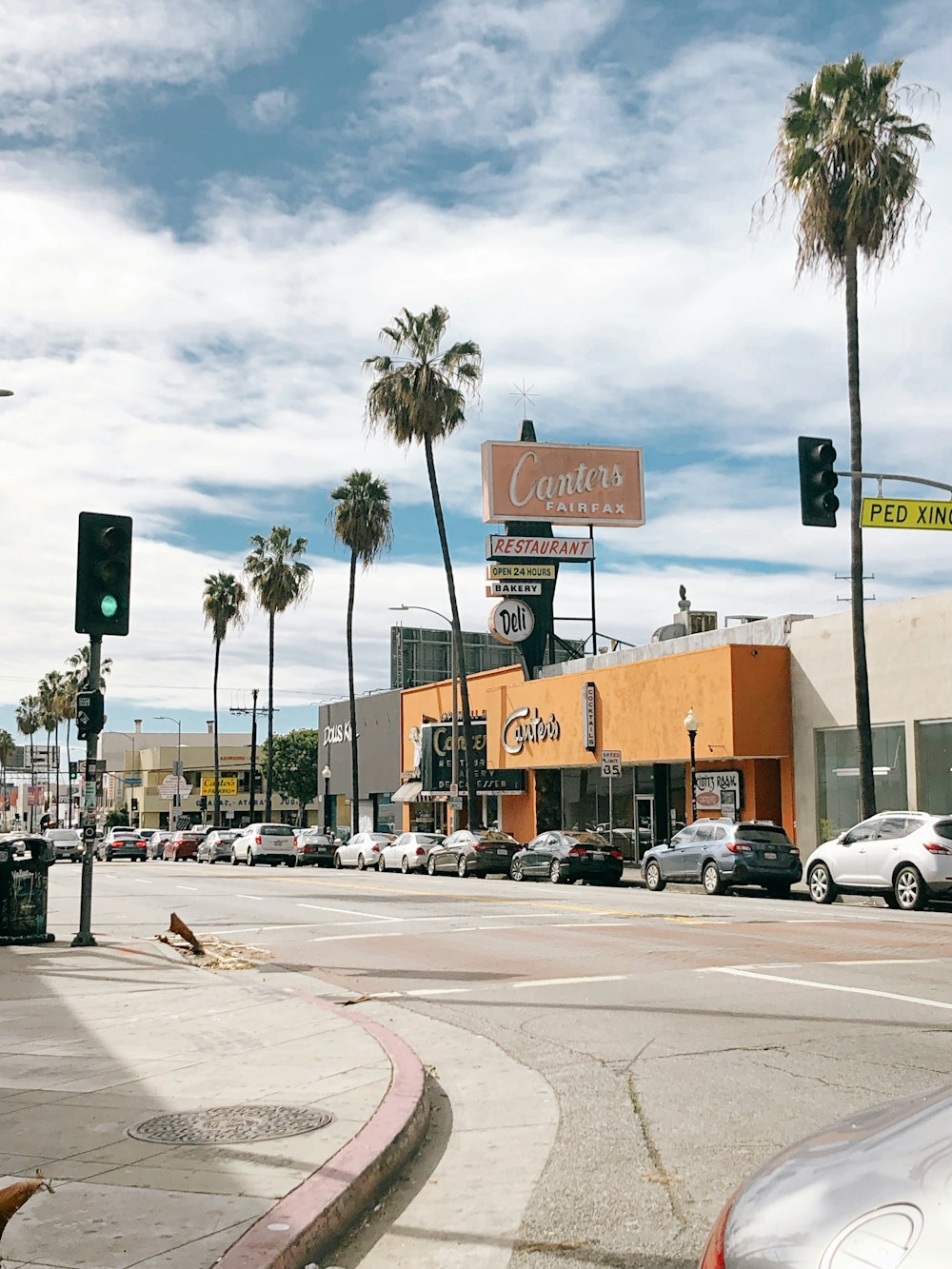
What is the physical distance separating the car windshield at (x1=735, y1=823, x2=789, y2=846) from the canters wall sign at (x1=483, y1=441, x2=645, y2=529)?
23.3 metres

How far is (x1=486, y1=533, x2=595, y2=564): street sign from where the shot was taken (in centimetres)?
4797

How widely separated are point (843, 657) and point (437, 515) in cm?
1799

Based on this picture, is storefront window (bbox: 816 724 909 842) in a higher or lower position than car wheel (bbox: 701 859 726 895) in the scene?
higher

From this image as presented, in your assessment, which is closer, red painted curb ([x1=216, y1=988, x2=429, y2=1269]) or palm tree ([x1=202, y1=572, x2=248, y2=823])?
red painted curb ([x1=216, y1=988, x2=429, y2=1269])

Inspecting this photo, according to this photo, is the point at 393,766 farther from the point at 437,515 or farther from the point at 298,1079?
the point at 298,1079

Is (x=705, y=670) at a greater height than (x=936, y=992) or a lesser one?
greater

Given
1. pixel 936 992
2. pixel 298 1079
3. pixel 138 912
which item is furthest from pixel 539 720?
pixel 298 1079

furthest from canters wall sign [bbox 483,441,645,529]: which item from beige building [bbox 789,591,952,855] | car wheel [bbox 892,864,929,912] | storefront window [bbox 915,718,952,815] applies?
car wheel [bbox 892,864,929,912]

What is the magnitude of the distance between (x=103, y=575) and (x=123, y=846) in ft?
160

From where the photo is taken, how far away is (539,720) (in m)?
45.7

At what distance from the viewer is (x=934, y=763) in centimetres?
2981

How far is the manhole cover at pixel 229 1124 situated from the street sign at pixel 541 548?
135 ft

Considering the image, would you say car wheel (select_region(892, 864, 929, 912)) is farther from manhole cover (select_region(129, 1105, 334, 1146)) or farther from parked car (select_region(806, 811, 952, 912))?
manhole cover (select_region(129, 1105, 334, 1146))

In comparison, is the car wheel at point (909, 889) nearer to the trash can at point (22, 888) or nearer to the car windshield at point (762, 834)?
the car windshield at point (762, 834)
